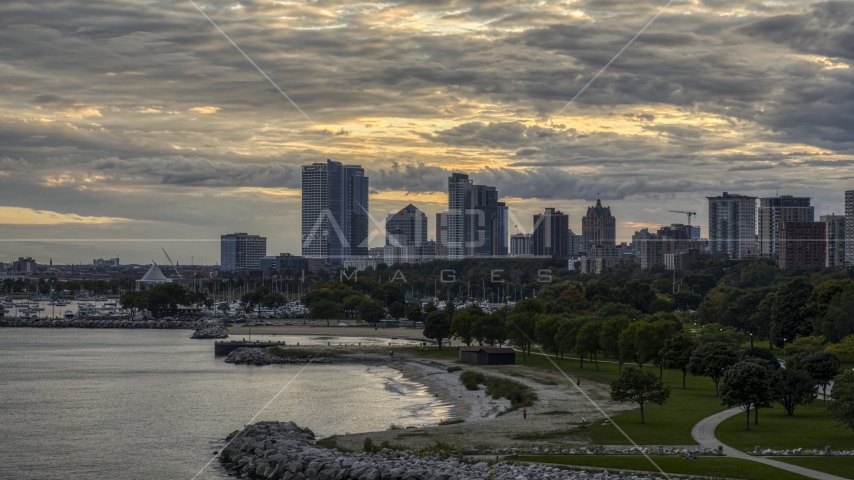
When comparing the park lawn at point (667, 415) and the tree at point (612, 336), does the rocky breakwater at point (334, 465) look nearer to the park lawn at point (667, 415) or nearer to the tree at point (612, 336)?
the park lawn at point (667, 415)

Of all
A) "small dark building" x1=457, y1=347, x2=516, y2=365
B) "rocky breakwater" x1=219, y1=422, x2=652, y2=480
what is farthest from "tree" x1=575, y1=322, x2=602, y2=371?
"rocky breakwater" x1=219, y1=422, x2=652, y2=480

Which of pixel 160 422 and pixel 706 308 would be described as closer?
pixel 160 422

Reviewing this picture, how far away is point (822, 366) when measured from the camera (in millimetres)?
45188

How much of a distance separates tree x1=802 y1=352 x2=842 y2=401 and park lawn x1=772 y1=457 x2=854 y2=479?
15.5m

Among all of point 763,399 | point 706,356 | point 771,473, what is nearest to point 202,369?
point 706,356

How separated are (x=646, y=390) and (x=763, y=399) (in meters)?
4.98

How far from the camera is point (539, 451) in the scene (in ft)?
110

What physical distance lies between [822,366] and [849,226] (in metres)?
158

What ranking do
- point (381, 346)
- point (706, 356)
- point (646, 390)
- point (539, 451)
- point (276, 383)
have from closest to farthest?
point (539, 451) < point (646, 390) < point (706, 356) < point (276, 383) < point (381, 346)

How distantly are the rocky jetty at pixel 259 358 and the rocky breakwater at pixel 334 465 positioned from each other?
38.9 meters

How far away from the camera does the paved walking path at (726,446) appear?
28.3 metres

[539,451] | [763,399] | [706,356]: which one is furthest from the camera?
[706,356]

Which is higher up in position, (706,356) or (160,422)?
(706,356)

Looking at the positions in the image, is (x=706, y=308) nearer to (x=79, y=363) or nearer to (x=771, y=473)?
(x=79, y=363)
